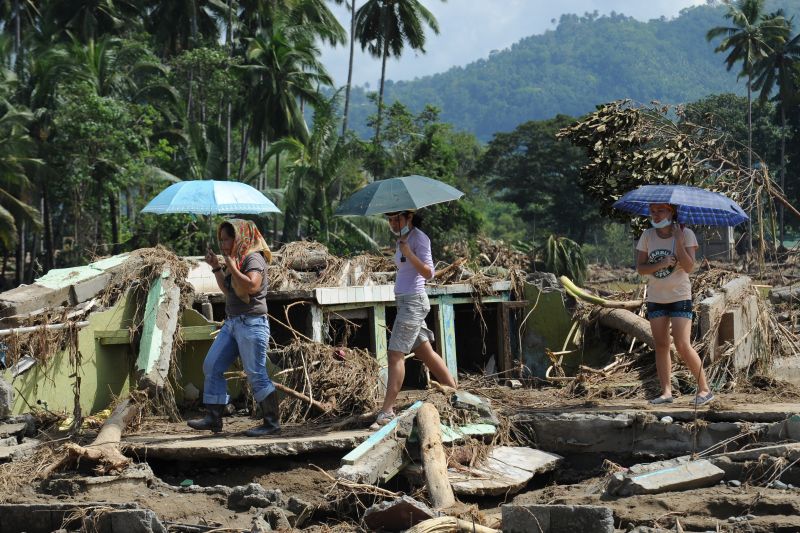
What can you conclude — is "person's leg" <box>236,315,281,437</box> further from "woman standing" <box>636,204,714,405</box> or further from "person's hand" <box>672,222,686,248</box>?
"person's hand" <box>672,222,686,248</box>

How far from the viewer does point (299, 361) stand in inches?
352

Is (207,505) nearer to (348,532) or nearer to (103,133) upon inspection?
(348,532)

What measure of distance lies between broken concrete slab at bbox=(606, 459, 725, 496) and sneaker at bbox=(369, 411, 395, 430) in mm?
1760

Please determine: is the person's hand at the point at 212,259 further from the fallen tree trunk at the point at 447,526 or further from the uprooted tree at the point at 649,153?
the uprooted tree at the point at 649,153

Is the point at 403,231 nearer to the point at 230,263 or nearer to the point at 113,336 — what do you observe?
the point at 230,263

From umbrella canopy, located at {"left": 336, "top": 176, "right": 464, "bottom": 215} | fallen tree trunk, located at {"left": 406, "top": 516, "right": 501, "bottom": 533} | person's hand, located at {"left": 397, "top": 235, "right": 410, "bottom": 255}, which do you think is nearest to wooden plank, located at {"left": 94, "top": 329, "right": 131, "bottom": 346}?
umbrella canopy, located at {"left": 336, "top": 176, "right": 464, "bottom": 215}

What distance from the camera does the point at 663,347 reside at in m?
7.77

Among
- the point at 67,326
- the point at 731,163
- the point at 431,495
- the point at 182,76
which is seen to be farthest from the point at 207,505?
the point at 182,76

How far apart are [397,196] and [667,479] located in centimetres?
274

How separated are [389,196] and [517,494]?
2341mm

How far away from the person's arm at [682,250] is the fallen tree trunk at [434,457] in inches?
84.9

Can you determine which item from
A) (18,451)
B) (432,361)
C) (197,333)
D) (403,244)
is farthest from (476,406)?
(18,451)

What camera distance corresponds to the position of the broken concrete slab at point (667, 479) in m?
6.23

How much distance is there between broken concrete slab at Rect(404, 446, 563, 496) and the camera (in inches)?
269
